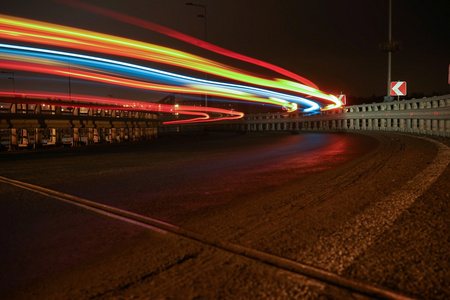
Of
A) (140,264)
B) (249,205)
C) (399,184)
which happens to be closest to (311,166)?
(399,184)

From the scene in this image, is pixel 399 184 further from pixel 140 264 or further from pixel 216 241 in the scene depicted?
pixel 140 264

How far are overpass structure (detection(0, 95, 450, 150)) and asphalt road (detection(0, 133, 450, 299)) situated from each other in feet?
40.3

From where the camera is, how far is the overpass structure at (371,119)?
60.3ft

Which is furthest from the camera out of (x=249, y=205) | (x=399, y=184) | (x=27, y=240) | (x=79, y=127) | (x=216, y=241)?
(x=79, y=127)

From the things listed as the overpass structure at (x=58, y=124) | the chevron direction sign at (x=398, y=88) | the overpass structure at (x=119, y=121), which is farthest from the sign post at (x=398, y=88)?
the overpass structure at (x=58, y=124)

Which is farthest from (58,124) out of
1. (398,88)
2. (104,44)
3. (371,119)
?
(398,88)

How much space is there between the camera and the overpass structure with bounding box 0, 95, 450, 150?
17.8m

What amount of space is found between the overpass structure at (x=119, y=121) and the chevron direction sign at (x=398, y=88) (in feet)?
4.24

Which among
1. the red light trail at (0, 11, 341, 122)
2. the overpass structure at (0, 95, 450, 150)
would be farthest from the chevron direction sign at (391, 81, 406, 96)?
the red light trail at (0, 11, 341, 122)

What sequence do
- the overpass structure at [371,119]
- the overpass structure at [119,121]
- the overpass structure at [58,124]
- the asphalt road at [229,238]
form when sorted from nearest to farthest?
the asphalt road at [229,238]
the overpass structure at [58,124]
the overpass structure at [119,121]
the overpass structure at [371,119]

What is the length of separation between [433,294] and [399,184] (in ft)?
13.7

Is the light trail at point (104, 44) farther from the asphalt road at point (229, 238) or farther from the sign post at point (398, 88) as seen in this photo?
the asphalt road at point (229, 238)

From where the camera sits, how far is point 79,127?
833 inches

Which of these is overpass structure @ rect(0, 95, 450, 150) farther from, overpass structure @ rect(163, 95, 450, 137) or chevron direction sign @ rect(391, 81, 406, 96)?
chevron direction sign @ rect(391, 81, 406, 96)
